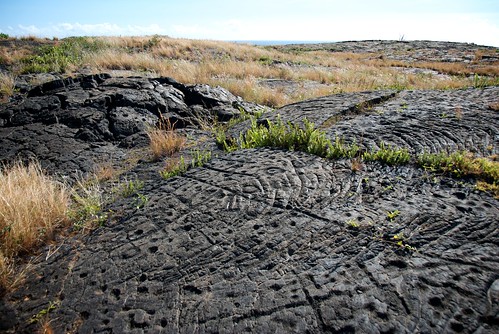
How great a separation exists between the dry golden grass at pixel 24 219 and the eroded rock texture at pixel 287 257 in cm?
23

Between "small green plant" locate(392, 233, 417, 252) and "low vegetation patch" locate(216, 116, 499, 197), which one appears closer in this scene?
"small green plant" locate(392, 233, 417, 252)

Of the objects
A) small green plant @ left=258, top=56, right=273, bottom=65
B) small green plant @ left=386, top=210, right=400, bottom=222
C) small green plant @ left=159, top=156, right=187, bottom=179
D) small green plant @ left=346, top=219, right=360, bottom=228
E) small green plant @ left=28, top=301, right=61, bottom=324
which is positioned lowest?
small green plant @ left=28, top=301, right=61, bottom=324

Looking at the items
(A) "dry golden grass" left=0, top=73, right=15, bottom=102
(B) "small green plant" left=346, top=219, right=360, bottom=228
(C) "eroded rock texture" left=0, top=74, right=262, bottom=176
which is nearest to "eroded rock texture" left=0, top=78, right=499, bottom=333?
(B) "small green plant" left=346, top=219, right=360, bottom=228

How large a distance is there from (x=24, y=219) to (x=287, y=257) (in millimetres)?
2472

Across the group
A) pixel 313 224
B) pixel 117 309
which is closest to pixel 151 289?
pixel 117 309

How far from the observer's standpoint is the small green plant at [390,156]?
3.31 meters

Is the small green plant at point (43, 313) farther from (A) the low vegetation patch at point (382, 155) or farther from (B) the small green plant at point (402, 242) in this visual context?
(A) the low vegetation patch at point (382, 155)

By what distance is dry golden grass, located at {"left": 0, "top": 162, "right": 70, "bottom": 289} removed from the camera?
2585mm

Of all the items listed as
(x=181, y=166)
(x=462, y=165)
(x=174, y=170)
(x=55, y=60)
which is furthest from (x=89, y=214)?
(x=55, y=60)

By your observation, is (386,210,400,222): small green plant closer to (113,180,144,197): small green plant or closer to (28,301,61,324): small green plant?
(28,301,61,324): small green plant

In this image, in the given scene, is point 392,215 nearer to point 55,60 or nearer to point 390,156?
point 390,156

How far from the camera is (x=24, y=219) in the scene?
2.84 meters

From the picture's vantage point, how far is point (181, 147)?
5168 mm

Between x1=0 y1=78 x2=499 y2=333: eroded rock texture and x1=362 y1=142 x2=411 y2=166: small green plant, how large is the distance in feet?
0.51
